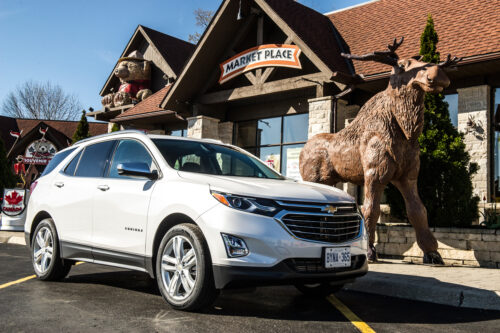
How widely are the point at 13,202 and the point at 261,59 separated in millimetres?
8117

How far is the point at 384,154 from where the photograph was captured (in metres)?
8.58

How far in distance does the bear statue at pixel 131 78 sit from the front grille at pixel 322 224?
823 inches

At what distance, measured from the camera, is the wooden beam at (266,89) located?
44.2 feet

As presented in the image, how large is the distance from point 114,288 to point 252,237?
2.64 metres

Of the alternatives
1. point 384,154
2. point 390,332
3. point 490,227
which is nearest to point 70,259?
point 390,332

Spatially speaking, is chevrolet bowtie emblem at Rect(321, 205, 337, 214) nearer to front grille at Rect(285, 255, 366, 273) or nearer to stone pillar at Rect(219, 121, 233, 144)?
front grille at Rect(285, 255, 366, 273)

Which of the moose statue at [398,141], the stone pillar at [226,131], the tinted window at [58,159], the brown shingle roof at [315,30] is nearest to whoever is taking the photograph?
the tinted window at [58,159]

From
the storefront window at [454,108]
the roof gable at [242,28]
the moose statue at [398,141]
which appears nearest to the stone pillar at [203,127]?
the roof gable at [242,28]

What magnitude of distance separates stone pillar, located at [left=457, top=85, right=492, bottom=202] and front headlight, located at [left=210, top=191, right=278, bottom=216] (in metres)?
9.04

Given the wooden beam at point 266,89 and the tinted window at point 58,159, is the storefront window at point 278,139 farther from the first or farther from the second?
the tinted window at point 58,159

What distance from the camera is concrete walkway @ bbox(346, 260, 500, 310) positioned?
560 cm

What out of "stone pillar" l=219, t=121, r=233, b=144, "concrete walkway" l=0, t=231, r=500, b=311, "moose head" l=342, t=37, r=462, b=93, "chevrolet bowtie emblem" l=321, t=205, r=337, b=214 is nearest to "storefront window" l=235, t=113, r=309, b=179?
"stone pillar" l=219, t=121, r=233, b=144

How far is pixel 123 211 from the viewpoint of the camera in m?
5.50

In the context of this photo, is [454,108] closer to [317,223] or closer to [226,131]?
[226,131]
